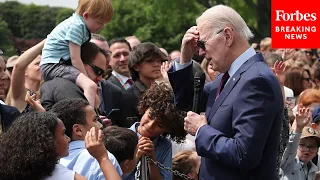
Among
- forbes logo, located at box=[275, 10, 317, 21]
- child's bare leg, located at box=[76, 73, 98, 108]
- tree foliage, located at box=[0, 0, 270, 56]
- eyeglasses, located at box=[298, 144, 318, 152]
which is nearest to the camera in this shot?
child's bare leg, located at box=[76, 73, 98, 108]

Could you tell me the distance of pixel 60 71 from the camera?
253 inches

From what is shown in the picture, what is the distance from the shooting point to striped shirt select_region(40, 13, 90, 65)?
21.2 feet

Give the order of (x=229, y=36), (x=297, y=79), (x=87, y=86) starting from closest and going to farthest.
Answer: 1. (x=229, y=36)
2. (x=87, y=86)
3. (x=297, y=79)

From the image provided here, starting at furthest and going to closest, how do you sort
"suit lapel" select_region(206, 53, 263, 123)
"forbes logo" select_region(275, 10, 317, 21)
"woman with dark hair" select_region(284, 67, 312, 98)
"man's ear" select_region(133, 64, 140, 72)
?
"woman with dark hair" select_region(284, 67, 312, 98) → "forbes logo" select_region(275, 10, 317, 21) → "man's ear" select_region(133, 64, 140, 72) → "suit lapel" select_region(206, 53, 263, 123)

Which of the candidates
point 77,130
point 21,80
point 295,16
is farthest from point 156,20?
point 77,130

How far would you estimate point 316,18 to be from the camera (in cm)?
898

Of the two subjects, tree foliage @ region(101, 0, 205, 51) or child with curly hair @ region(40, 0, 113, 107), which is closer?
child with curly hair @ region(40, 0, 113, 107)

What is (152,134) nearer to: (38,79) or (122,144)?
(122,144)

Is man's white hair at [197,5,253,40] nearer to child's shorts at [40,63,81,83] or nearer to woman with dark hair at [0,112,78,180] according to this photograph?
woman with dark hair at [0,112,78,180]

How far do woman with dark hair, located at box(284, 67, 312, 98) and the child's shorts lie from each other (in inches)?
182

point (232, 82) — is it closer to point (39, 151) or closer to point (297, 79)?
→ point (39, 151)

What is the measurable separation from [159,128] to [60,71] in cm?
100

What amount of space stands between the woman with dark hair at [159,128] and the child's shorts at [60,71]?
64cm

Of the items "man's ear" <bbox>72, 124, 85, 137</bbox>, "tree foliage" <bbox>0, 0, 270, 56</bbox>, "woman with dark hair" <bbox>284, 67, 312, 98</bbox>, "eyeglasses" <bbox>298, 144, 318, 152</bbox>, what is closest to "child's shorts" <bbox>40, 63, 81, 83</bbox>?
"man's ear" <bbox>72, 124, 85, 137</bbox>
